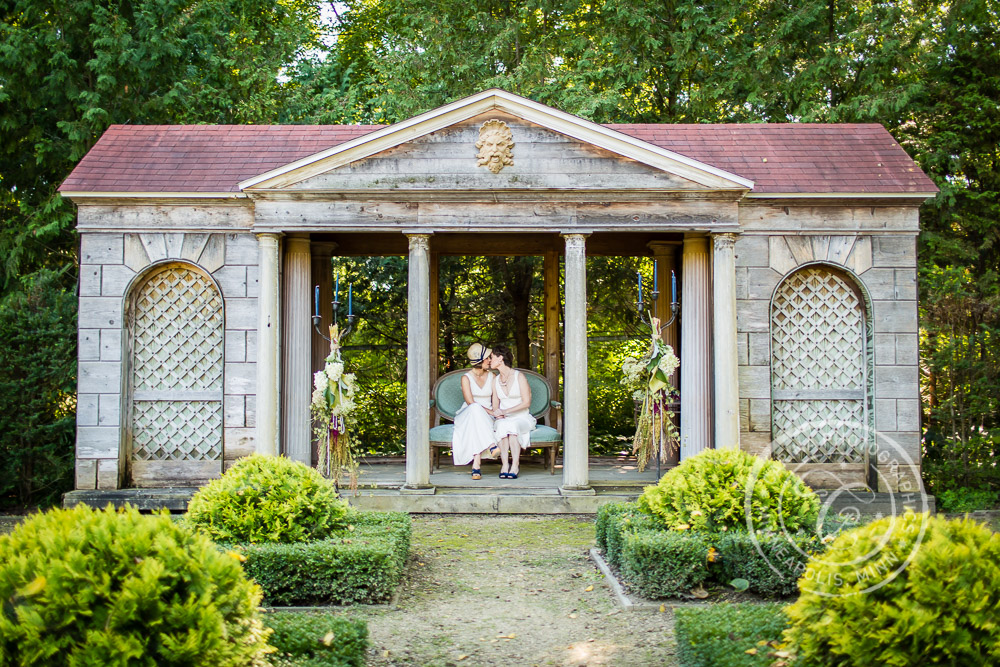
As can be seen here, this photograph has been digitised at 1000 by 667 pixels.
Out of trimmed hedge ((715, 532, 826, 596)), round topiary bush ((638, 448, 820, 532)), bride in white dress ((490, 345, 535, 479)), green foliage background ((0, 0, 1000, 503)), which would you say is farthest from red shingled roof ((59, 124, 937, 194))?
trimmed hedge ((715, 532, 826, 596))

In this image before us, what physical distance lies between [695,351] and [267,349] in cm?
491

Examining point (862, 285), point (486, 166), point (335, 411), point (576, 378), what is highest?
point (486, 166)

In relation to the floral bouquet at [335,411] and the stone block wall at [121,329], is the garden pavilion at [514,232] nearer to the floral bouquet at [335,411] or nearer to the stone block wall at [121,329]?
the stone block wall at [121,329]

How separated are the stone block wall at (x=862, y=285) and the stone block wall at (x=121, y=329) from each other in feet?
18.4

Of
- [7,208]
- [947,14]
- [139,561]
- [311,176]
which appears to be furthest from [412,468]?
[947,14]

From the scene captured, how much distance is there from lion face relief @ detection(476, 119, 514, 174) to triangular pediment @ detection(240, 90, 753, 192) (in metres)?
0.04

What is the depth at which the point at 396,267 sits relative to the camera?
626 inches

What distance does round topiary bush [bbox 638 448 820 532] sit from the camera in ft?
19.5

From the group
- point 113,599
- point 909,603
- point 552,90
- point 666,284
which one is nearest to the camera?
point 113,599

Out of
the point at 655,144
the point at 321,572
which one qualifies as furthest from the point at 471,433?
the point at 321,572

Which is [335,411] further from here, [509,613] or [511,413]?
[509,613]

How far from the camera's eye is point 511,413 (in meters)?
10.3

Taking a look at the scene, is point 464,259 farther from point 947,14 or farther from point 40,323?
point 947,14

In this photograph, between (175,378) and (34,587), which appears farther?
(175,378)
